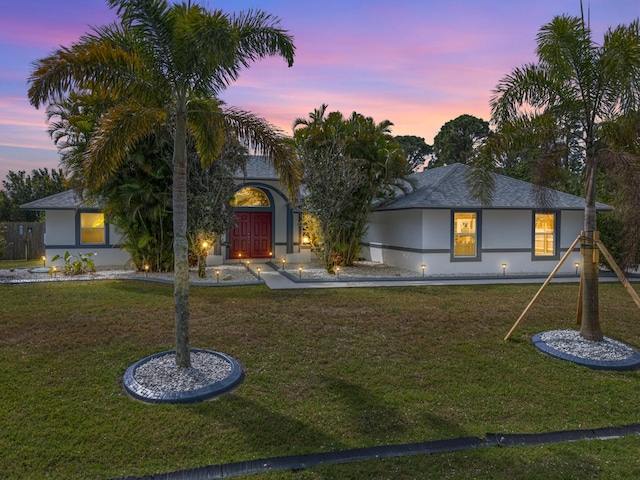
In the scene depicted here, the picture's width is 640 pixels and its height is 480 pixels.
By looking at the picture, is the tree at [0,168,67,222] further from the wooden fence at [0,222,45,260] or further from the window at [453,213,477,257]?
the window at [453,213,477,257]

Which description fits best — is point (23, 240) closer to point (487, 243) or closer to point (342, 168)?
point (342, 168)

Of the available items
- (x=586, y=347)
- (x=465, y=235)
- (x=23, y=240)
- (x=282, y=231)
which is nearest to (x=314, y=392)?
(x=586, y=347)

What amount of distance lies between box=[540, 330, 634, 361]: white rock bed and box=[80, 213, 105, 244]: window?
15.5m

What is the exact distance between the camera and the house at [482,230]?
14367 mm

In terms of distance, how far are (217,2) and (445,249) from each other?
1140cm

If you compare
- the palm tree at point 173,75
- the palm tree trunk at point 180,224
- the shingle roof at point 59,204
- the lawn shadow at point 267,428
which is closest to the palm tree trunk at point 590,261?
the palm tree at point 173,75

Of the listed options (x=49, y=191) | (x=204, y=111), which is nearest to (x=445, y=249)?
(x=204, y=111)

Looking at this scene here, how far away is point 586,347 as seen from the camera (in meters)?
6.59

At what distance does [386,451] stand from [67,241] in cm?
1595

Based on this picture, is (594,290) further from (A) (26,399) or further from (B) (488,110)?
(A) (26,399)

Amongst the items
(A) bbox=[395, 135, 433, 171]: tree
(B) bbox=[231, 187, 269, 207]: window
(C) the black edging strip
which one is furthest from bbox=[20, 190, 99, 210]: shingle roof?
(A) bbox=[395, 135, 433, 171]: tree

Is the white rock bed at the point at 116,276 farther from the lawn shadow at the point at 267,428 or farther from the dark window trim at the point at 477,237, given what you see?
the lawn shadow at the point at 267,428

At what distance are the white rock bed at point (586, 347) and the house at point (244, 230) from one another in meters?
11.6

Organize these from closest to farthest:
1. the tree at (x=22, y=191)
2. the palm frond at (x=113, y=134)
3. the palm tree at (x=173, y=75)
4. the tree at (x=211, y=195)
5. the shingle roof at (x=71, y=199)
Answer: the palm tree at (x=173, y=75) < the palm frond at (x=113, y=134) < the tree at (x=211, y=195) < the shingle roof at (x=71, y=199) < the tree at (x=22, y=191)
